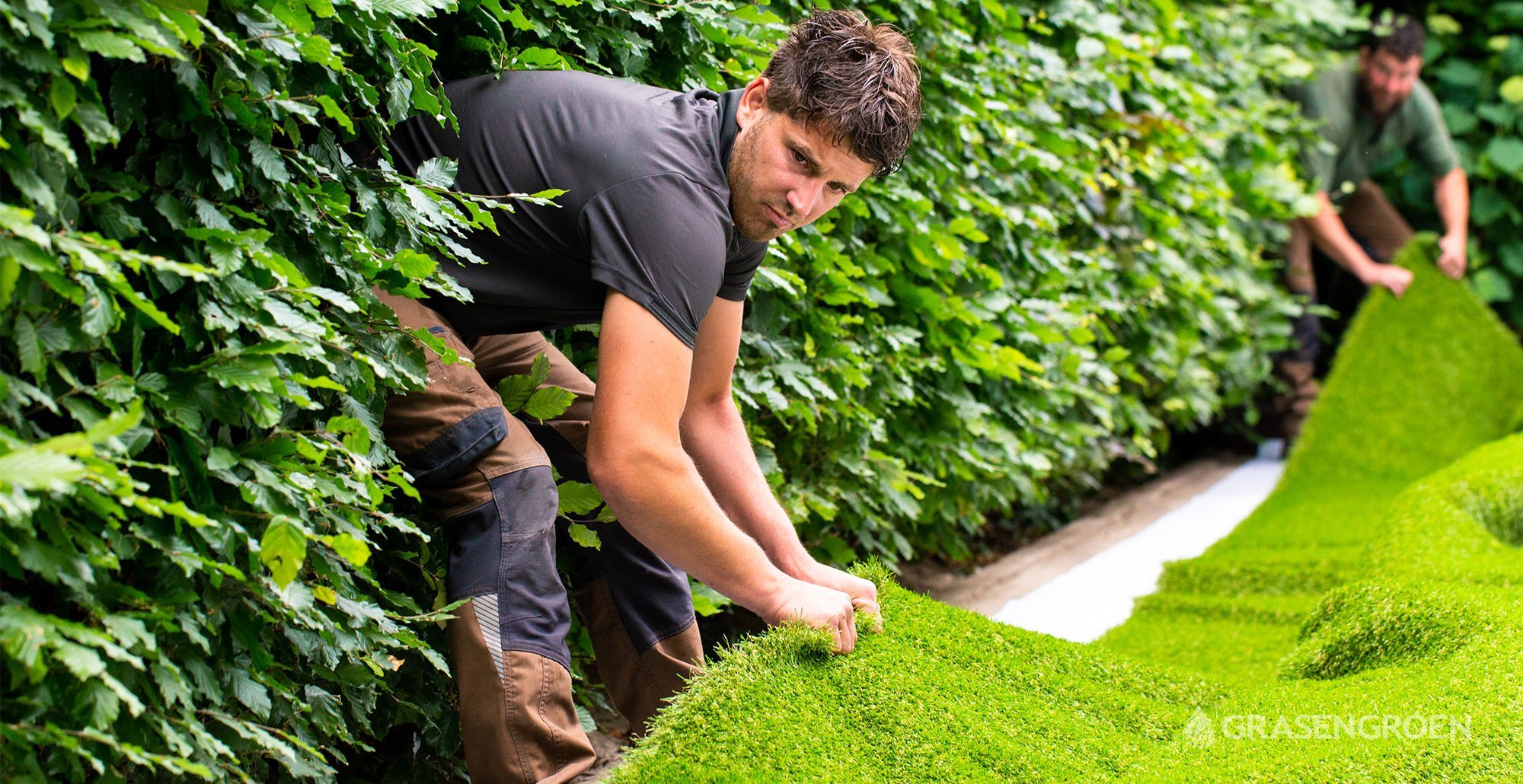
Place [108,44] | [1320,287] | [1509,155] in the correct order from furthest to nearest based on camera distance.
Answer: [1320,287], [1509,155], [108,44]

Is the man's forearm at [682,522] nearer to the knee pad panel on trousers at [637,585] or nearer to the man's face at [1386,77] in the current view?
the knee pad panel on trousers at [637,585]

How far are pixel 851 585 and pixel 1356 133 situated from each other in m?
6.18

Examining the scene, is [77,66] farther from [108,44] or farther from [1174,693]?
[1174,693]

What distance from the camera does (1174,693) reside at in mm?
2701

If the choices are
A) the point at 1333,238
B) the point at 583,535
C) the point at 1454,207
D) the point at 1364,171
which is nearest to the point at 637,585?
the point at 583,535

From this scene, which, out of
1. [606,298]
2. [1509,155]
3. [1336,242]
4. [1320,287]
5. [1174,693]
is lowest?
[1320,287]

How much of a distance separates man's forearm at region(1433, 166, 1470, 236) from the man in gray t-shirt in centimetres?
619

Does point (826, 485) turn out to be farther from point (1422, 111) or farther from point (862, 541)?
point (1422, 111)

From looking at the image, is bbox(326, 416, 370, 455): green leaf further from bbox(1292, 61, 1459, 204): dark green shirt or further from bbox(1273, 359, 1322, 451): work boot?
bbox(1292, 61, 1459, 204): dark green shirt

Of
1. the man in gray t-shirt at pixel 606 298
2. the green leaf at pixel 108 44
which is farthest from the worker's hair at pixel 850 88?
the green leaf at pixel 108 44

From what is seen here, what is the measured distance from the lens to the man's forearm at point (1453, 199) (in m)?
7.30

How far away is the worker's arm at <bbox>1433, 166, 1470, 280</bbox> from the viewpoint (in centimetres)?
706

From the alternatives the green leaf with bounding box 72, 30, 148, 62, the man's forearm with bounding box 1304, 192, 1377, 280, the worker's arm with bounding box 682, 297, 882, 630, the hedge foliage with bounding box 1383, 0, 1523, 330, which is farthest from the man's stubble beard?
the hedge foliage with bounding box 1383, 0, 1523, 330

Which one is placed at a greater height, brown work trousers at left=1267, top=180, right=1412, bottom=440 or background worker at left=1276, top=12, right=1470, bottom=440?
background worker at left=1276, top=12, right=1470, bottom=440
